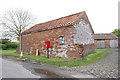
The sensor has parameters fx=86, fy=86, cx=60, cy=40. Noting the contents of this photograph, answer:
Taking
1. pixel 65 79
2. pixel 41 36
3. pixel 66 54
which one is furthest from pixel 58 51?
pixel 65 79

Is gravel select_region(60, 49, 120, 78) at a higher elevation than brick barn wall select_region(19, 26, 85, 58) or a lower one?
lower

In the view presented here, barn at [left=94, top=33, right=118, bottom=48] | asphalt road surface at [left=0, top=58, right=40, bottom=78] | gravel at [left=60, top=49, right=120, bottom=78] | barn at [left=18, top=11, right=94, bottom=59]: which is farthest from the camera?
barn at [left=94, top=33, right=118, bottom=48]

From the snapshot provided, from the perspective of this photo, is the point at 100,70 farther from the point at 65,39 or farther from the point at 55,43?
the point at 55,43

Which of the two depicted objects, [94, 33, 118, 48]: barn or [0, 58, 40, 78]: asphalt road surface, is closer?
[0, 58, 40, 78]: asphalt road surface

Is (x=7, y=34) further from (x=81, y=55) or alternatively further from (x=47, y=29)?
(x=81, y=55)

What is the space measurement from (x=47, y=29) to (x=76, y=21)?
4.04 metres

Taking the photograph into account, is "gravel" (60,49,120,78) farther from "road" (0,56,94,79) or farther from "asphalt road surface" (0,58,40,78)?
"asphalt road surface" (0,58,40,78)

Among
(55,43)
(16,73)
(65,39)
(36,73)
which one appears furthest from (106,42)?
(16,73)

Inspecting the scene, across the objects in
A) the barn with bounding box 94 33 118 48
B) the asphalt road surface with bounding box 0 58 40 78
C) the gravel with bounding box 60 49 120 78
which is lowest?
the gravel with bounding box 60 49 120 78

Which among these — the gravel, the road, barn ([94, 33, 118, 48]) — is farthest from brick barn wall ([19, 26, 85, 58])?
barn ([94, 33, 118, 48])

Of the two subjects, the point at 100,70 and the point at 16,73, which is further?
the point at 100,70

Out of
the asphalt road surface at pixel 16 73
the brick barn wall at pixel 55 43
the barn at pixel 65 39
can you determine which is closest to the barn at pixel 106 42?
the barn at pixel 65 39

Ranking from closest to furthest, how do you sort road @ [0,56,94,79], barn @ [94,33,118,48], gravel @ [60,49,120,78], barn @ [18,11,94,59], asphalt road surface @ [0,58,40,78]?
asphalt road surface @ [0,58,40,78] < road @ [0,56,94,79] < gravel @ [60,49,120,78] < barn @ [18,11,94,59] < barn @ [94,33,118,48]

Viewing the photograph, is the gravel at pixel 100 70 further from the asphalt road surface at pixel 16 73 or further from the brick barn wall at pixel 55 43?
the brick barn wall at pixel 55 43
